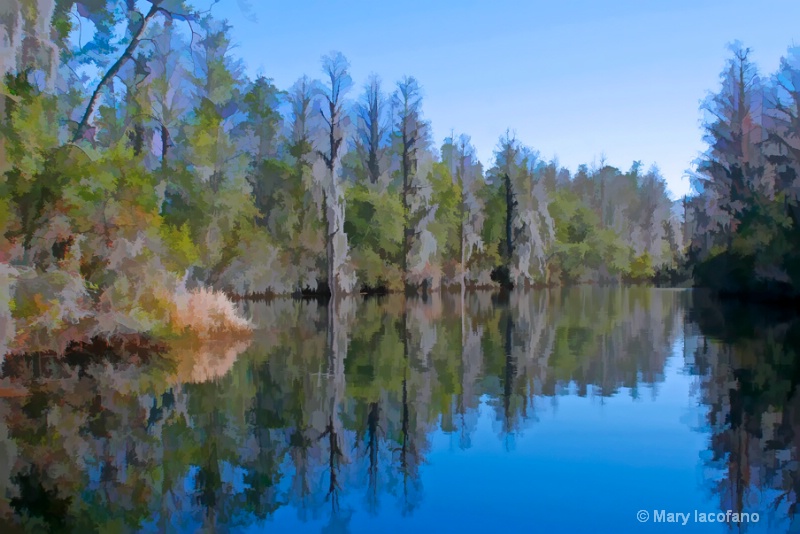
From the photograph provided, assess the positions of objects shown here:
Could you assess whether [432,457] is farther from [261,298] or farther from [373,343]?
[261,298]

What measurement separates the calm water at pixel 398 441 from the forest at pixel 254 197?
195 cm

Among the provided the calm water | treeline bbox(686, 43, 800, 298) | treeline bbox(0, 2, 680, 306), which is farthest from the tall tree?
the calm water

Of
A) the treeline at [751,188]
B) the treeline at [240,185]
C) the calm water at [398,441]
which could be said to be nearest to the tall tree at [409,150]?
the treeline at [240,185]

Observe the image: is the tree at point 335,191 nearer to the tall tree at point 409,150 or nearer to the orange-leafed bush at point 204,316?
the tall tree at point 409,150

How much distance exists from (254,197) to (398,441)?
1158 inches

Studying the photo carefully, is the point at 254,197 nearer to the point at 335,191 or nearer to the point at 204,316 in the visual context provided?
the point at 335,191

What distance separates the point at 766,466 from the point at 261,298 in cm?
3359

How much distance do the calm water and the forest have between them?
195 cm

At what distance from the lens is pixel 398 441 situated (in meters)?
8.49

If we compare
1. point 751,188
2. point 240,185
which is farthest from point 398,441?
point 751,188

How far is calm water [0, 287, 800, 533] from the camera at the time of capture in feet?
20.5

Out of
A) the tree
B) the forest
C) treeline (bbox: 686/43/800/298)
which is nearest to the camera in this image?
the forest

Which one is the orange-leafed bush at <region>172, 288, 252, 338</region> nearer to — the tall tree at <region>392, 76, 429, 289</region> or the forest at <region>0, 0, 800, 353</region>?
the forest at <region>0, 0, 800, 353</region>

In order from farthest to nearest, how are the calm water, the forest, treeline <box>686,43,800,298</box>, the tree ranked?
the tree, treeline <box>686,43,800,298</box>, the forest, the calm water
